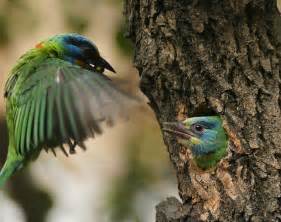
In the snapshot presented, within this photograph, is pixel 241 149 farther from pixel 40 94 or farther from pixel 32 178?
pixel 32 178

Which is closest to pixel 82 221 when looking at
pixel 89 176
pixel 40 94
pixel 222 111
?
pixel 89 176

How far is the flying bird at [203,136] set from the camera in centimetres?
653

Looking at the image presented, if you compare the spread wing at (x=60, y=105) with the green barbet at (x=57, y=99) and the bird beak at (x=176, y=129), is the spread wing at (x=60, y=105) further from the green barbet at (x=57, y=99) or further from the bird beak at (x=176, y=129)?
the bird beak at (x=176, y=129)

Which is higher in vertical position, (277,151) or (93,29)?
(93,29)

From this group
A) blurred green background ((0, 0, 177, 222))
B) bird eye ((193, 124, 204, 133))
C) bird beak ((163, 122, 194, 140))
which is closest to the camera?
bird beak ((163, 122, 194, 140))

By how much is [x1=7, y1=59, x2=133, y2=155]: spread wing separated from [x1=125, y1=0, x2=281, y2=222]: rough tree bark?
421 mm

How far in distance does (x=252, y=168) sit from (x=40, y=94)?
1.66 m

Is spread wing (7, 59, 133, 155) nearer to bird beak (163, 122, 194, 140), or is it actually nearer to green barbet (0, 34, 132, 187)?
green barbet (0, 34, 132, 187)

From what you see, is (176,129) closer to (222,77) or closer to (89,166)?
(222,77)

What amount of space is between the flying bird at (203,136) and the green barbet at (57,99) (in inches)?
21.7

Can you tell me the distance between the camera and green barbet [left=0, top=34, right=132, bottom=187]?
6.27 meters

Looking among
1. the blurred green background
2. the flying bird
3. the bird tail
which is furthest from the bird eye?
the bird tail

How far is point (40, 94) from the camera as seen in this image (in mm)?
6988

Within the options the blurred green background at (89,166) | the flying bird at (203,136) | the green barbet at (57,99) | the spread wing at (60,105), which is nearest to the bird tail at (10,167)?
the green barbet at (57,99)
